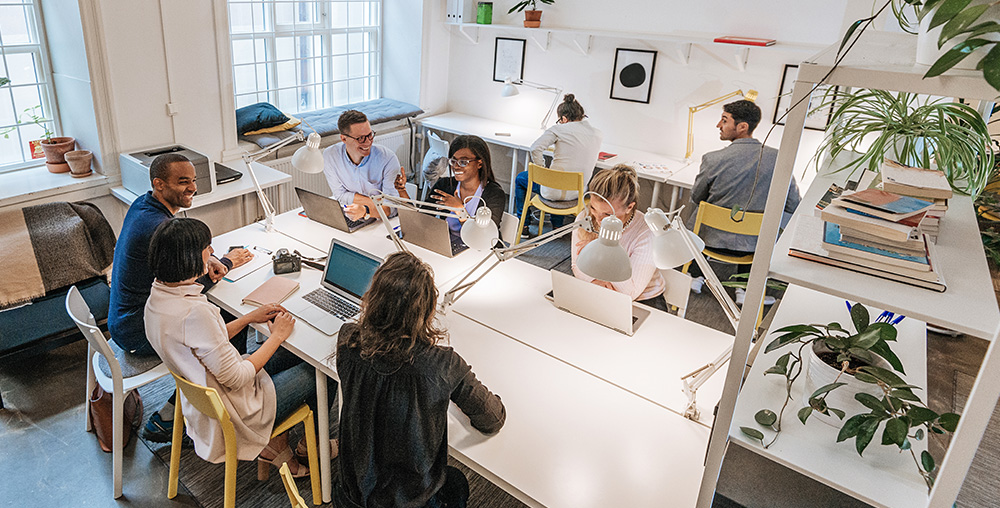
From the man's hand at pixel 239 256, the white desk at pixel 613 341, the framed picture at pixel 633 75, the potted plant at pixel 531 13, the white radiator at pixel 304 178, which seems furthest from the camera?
the potted plant at pixel 531 13

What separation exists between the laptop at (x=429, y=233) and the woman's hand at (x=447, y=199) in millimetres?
235

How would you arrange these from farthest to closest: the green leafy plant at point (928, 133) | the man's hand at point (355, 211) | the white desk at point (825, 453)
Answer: the man's hand at point (355, 211), the green leafy plant at point (928, 133), the white desk at point (825, 453)

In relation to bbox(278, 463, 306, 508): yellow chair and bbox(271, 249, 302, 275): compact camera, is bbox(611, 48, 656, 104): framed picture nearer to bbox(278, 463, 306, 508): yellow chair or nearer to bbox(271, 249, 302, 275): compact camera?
bbox(271, 249, 302, 275): compact camera

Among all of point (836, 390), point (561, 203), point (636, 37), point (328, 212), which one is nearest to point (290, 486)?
point (836, 390)

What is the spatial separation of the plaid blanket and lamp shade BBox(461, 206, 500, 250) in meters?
2.24

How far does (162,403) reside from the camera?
299cm

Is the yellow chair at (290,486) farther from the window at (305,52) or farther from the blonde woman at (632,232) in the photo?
the window at (305,52)

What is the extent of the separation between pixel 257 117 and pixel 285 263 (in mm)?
2194

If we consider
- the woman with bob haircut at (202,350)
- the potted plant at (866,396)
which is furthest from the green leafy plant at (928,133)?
the woman with bob haircut at (202,350)

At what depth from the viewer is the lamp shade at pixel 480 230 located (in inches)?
88.3

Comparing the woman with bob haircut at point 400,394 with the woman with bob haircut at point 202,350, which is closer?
the woman with bob haircut at point 400,394

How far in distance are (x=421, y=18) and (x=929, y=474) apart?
208 inches

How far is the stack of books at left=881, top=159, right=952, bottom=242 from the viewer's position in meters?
1.39

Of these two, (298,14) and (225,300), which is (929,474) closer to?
(225,300)
